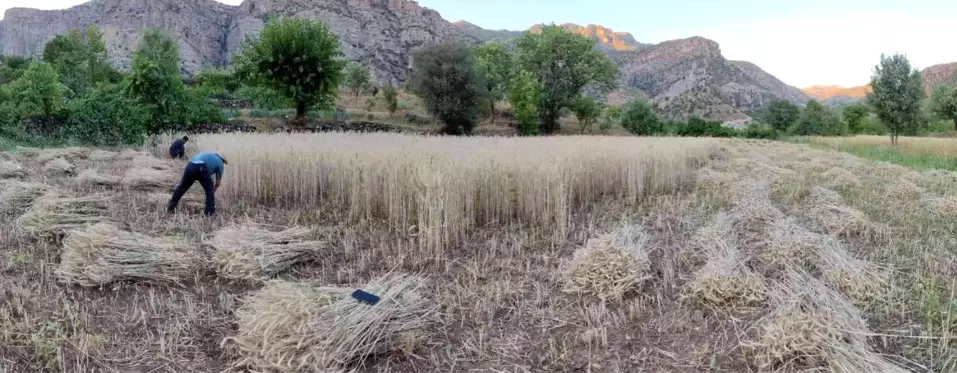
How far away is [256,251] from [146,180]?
4726mm

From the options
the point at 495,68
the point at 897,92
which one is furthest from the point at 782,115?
the point at 495,68

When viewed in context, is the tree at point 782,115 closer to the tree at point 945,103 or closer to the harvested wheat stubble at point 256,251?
the tree at point 945,103

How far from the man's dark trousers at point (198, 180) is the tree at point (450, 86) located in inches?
813

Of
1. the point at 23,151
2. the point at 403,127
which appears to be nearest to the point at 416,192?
the point at 23,151

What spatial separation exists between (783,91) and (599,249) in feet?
462

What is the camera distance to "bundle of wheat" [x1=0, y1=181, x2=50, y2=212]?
17.4 ft

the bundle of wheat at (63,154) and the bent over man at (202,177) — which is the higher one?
the bundle of wheat at (63,154)

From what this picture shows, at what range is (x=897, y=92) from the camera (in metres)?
20.8

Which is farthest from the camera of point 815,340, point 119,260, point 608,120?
point 608,120

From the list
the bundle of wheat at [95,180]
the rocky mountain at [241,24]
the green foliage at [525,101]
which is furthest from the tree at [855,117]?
the rocky mountain at [241,24]

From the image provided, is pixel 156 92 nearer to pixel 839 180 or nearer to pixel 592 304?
pixel 592 304

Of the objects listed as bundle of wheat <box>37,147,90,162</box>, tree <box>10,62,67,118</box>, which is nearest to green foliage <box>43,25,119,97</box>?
tree <box>10,62,67,118</box>

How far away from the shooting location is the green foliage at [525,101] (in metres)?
29.6

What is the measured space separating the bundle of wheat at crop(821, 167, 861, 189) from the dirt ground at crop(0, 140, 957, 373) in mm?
2276
